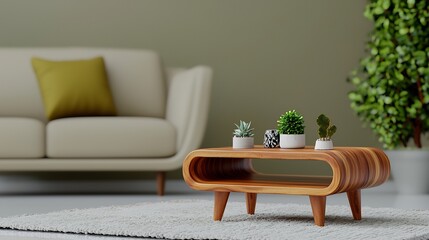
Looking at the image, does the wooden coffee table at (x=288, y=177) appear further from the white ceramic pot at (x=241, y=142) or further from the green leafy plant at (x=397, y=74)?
the green leafy plant at (x=397, y=74)

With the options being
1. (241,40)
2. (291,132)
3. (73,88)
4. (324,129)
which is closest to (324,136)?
(324,129)

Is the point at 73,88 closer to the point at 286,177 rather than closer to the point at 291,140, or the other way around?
the point at 286,177

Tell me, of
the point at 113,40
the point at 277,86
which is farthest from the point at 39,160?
the point at 277,86

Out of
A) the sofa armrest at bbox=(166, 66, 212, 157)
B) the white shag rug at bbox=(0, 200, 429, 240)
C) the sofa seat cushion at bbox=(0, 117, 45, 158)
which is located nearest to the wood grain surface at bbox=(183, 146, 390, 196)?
the white shag rug at bbox=(0, 200, 429, 240)

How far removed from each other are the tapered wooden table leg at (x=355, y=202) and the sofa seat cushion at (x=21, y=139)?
2101mm

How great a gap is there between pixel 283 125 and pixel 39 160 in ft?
6.56

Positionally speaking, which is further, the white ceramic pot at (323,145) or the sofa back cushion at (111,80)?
the sofa back cushion at (111,80)

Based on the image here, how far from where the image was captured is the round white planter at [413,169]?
17.0ft

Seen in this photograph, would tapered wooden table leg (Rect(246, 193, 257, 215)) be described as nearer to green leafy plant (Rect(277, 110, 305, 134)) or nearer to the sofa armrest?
green leafy plant (Rect(277, 110, 305, 134))

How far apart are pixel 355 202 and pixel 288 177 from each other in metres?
0.27

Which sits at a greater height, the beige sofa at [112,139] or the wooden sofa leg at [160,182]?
the beige sofa at [112,139]

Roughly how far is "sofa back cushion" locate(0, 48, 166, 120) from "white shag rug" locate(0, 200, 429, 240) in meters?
1.59

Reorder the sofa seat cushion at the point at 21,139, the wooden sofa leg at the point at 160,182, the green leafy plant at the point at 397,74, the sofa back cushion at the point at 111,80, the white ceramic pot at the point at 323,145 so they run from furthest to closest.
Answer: the sofa back cushion at the point at 111,80, the green leafy plant at the point at 397,74, the wooden sofa leg at the point at 160,182, the sofa seat cushion at the point at 21,139, the white ceramic pot at the point at 323,145

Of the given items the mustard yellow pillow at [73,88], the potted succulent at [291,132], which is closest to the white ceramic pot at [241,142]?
the potted succulent at [291,132]
